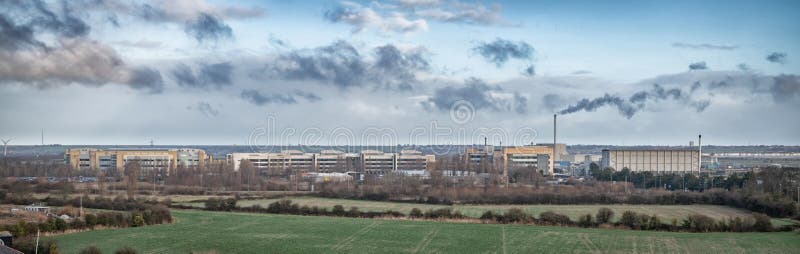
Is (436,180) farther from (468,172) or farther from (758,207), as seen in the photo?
(758,207)

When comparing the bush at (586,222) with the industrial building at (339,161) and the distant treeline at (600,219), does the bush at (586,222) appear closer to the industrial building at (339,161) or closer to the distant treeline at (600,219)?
the distant treeline at (600,219)

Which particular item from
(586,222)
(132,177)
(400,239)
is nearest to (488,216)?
(586,222)

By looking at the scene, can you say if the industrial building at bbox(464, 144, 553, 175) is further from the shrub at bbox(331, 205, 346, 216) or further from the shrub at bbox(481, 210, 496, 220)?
the shrub at bbox(481, 210, 496, 220)

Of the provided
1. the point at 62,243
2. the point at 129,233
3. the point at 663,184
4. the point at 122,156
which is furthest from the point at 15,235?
the point at 122,156

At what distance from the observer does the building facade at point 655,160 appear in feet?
284

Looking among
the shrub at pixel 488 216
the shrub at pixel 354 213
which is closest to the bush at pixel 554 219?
the shrub at pixel 488 216

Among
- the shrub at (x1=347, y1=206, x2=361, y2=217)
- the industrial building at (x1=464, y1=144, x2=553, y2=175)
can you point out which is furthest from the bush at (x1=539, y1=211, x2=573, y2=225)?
the industrial building at (x1=464, y1=144, x2=553, y2=175)

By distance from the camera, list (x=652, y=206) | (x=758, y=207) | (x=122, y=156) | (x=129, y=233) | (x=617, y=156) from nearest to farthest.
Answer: (x=129, y=233), (x=758, y=207), (x=652, y=206), (x=617, y=156), (x=122, y=156)

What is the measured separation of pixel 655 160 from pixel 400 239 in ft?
207

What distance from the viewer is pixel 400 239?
30.4 m

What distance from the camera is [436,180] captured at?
6638 centimetres

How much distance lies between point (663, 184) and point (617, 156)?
2235 cm

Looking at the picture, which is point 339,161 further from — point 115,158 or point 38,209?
point 38,209

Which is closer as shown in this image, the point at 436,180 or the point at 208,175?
the point at 436,180
